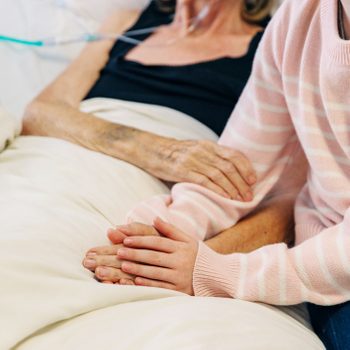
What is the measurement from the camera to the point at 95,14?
5.20ft

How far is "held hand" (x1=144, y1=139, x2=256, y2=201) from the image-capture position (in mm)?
1030

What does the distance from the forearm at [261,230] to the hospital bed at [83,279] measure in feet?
0.51

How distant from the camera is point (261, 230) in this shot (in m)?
1.06

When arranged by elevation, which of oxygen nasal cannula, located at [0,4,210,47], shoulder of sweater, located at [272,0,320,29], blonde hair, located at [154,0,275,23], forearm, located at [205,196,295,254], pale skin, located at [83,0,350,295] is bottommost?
forearm, located at [205,196,295,254]

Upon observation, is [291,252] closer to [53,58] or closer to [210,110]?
[210,110]

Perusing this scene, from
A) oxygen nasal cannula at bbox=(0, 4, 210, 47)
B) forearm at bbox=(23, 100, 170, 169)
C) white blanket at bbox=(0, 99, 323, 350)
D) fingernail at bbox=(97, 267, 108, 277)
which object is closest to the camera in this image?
white blanket at bbox=(0, 99, 323, 350)

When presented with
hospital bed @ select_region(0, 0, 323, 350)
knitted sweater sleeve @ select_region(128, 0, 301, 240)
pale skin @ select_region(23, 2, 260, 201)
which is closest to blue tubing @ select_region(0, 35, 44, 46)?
pale skin @ select_region(23, 2, 260, 201)

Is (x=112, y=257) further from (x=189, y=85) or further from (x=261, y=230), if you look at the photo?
(x=189, y=85)

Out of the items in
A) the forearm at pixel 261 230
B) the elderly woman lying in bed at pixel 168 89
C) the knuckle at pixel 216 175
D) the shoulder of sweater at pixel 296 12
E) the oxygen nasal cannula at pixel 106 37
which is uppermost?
the shoulder of sweater at pixel 296 12

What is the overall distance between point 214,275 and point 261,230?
228mm

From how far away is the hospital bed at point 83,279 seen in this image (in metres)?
0.67

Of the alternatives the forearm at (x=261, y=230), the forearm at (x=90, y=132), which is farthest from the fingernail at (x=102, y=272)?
the forearm at (x=90, y=132)

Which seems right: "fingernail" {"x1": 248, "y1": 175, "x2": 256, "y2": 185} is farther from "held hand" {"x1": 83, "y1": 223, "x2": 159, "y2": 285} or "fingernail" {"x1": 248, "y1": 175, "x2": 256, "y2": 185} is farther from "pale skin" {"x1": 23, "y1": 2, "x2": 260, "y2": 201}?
"held hand" {"x1": 83, "y1": 223, "x2": 159, "y2": 285}

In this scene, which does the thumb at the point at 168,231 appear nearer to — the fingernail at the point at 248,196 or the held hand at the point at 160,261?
the held hand at the point at 160,261
